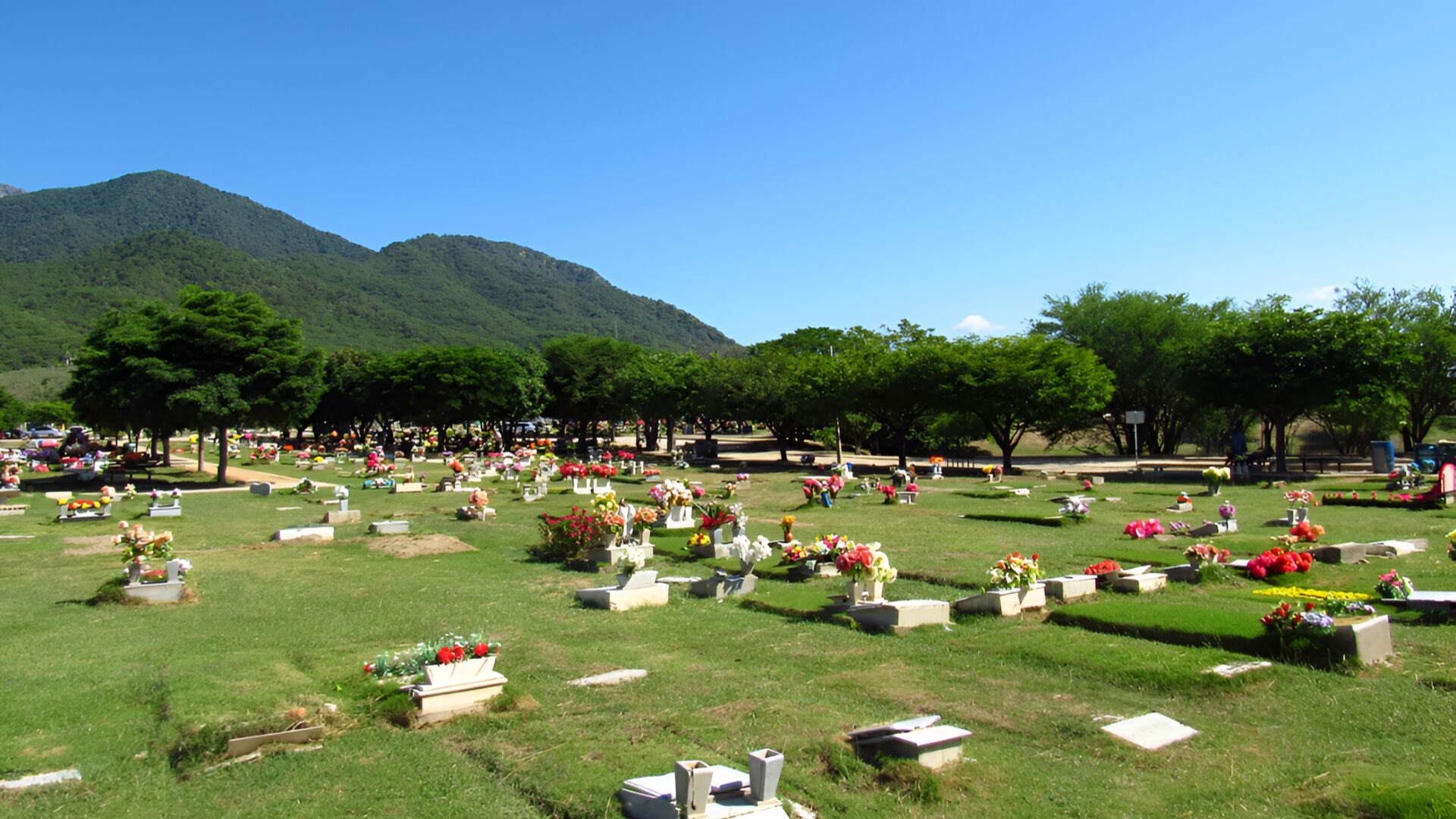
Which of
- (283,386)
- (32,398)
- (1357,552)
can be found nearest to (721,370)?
(283,386)

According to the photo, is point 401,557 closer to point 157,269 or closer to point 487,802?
point 487,802

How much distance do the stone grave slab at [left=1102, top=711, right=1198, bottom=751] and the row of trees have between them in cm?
3668

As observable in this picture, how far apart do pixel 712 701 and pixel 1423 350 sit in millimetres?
54794

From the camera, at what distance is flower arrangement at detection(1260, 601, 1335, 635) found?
920 centimetres

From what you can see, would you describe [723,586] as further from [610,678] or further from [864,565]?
[610,678]

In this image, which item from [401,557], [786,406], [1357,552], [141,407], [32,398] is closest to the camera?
[1357,552]

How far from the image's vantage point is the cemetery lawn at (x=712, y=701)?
21.3 feet

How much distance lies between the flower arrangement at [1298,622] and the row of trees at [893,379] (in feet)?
112

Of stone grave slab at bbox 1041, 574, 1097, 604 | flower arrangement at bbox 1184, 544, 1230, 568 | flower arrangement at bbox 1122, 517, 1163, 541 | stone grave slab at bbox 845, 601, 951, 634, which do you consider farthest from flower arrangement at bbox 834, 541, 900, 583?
flower arrangement at bbox 1122, 517, 1163, 541

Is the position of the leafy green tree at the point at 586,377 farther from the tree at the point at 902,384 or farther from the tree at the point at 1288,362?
the tree at the point at 1288,362

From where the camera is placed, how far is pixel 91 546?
21.5 meters

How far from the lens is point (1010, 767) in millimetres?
6875

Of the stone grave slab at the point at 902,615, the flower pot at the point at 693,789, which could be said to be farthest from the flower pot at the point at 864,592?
the flower pot at the point at 693,789

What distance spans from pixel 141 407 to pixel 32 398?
87010mm
